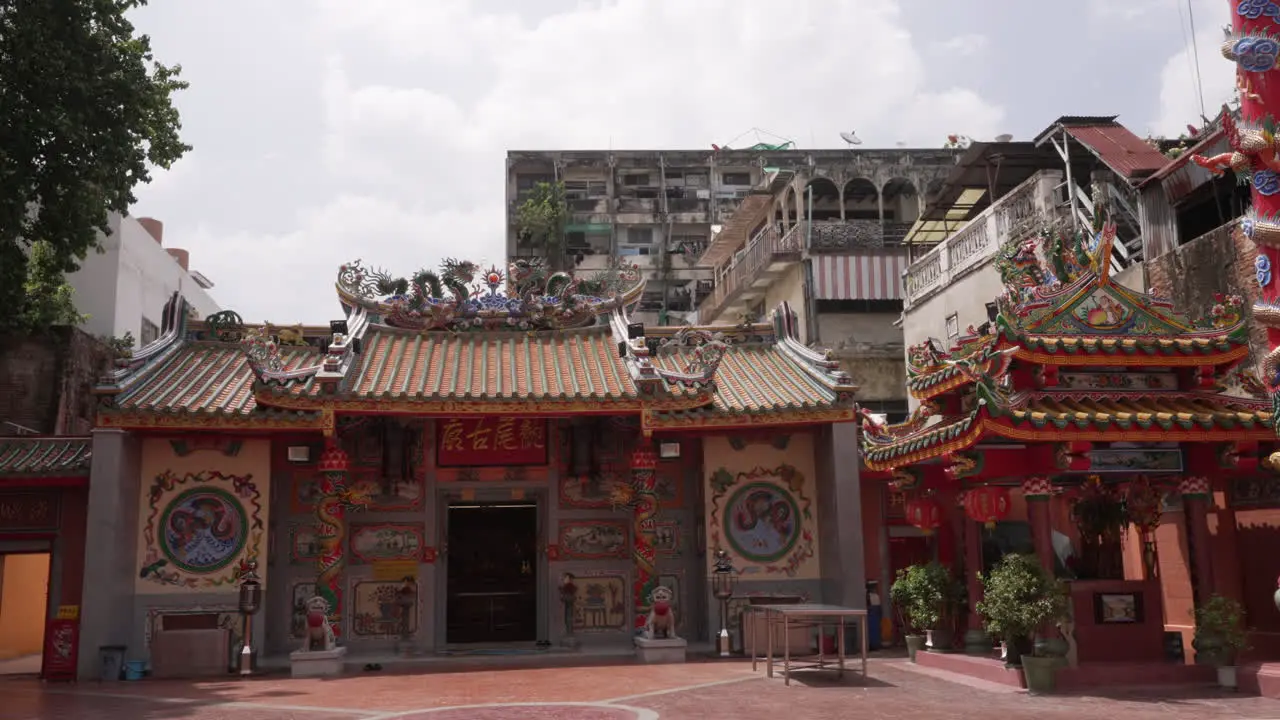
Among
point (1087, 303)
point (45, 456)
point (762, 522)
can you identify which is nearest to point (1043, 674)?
point (1087, 303)

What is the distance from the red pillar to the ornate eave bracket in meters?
5.93

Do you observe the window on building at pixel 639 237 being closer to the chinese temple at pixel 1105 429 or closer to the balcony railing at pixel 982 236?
the balcony railing at pixel 982 236

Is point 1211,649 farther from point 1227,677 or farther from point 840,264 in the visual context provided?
point 840,264

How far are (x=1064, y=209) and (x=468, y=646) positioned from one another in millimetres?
13813

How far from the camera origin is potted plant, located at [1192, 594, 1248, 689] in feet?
37.3

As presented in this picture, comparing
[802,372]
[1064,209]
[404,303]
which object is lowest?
[802,372]

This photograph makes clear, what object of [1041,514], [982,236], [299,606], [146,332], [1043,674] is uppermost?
[982,236]

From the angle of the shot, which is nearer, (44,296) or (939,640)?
(939,640)

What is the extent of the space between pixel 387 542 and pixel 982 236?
547 inches

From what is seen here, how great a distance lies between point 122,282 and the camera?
2652 centimetres

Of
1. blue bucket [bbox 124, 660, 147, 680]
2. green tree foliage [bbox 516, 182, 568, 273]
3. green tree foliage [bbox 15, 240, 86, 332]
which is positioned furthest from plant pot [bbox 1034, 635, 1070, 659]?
green tree foliage [bbox 516, 182, 568, 273]

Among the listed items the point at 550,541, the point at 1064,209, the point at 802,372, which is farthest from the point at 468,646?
the point at 1064,209

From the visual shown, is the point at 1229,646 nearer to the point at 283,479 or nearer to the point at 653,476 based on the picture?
the point at 653,476

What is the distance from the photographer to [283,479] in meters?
17.5
